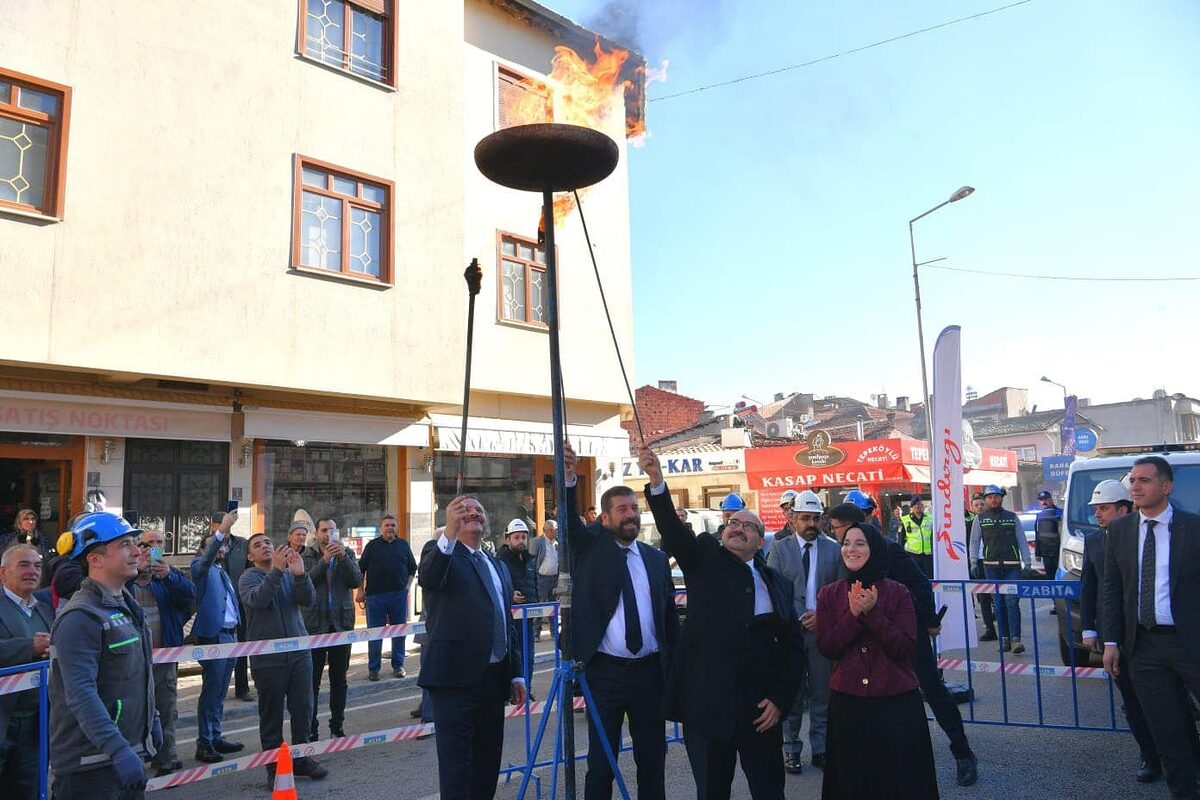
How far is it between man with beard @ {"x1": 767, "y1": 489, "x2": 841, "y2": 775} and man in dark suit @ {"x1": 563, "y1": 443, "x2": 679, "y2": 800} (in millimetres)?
1823

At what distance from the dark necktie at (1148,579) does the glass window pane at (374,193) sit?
39.2 feet

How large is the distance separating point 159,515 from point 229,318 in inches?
116

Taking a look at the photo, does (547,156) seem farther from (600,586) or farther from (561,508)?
(600,586)

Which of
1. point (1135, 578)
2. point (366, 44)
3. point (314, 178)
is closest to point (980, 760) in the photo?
point (1135, 578)

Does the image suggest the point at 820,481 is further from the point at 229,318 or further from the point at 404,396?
the point at 229,318

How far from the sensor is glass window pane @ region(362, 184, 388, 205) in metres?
14.1

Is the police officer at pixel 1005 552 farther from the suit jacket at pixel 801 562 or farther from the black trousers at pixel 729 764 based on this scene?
the black trousers at pixel 729 764

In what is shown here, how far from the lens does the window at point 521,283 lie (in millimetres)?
16547

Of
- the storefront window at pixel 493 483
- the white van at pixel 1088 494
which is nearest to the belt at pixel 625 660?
the white van at pixel 1088 494

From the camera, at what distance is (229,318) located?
11922 mm

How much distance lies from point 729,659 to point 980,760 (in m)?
3.45

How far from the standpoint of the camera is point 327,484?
46.4 feet

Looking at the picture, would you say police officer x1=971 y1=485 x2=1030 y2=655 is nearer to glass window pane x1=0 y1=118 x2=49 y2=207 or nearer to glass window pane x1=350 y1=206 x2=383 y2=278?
glass window pane x1=350 y1=206 x2=383 y2=278

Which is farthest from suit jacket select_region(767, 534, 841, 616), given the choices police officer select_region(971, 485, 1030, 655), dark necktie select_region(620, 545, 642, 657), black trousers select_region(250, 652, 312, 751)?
police officer select_region(971, 485, 1030, 655)
